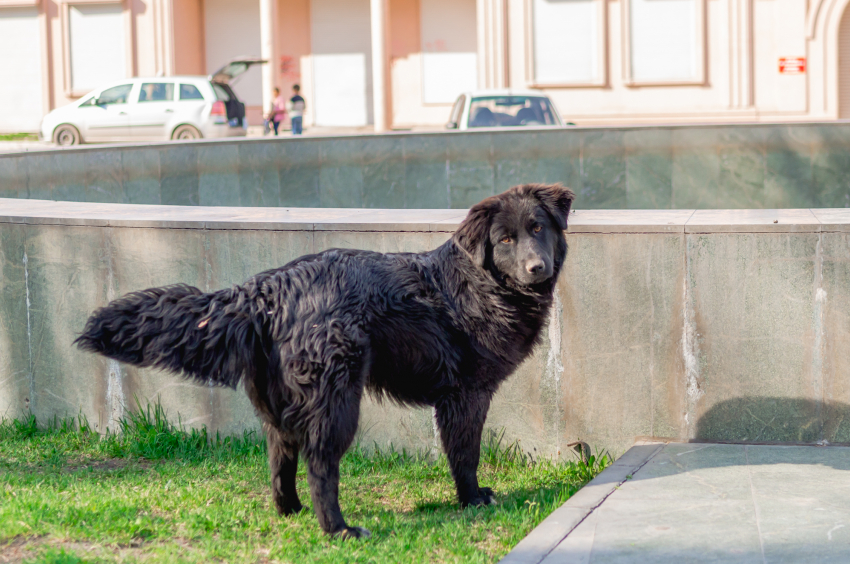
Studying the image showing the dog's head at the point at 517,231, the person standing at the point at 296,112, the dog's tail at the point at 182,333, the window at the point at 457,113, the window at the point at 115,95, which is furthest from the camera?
the person standing at the point at 296,112

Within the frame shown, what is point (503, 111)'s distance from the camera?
1684cm

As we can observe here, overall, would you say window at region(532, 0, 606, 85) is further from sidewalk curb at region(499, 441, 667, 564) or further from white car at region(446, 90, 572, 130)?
sidewalk curb at region(499, 441, 667, 564)

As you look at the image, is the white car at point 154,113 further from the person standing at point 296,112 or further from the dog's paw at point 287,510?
the dog's paw at point 287,510

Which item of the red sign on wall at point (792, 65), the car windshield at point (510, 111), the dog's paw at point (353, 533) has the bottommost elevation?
the dog's paw at point (353, 533)

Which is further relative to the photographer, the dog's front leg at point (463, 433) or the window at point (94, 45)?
the window at point (94, 45)

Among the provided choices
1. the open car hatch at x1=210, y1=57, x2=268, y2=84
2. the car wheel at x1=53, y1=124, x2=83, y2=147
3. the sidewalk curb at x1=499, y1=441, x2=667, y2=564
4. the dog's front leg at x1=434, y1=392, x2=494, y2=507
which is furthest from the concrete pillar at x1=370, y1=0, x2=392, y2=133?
the dog's front leg at x1=434, y1=392, x2=494, y2=507

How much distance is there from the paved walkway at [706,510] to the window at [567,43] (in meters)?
25.7

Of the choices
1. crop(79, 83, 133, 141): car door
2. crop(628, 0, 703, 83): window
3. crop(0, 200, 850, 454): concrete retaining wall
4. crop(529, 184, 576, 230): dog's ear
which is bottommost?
crop(0, 200, 850, 454): concrete retaining wall

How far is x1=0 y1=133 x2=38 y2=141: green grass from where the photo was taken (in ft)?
104

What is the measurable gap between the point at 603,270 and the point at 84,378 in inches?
124

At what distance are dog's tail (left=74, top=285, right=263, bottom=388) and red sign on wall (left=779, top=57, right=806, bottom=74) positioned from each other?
27.4m

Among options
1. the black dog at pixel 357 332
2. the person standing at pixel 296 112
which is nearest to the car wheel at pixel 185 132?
the person standing at pixel 296 112

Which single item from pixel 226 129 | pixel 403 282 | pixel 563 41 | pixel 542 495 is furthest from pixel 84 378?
pixel 563 41

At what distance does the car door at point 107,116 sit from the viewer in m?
23.6
